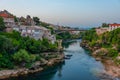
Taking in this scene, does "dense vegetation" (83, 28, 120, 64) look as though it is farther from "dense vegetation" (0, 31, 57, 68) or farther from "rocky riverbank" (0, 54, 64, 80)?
"dense vegetation" (0, 31, 57, 68)

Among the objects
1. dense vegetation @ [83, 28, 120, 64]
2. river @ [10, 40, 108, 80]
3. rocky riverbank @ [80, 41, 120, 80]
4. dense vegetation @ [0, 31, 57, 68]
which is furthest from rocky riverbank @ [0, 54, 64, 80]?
dense vegetation @ [83, 28, 120, 64]

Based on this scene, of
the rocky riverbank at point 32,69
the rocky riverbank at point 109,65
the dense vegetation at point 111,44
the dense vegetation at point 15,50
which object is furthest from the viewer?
the dense vegetation at point 111,44

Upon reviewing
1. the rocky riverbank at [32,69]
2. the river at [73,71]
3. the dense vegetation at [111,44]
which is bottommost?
the river at [73,71]

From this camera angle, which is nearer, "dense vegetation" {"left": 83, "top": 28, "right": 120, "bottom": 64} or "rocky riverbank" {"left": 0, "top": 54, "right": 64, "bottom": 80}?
"rocky riverbank" {"left": 0, "top": 54, "right": 64, "bottom": 80}

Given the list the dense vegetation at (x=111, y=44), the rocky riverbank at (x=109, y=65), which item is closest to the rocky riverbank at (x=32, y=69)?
the rocky riverbank at (x=109, y=65)

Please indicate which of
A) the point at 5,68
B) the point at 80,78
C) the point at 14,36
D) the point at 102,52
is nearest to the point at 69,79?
the point at 80,78

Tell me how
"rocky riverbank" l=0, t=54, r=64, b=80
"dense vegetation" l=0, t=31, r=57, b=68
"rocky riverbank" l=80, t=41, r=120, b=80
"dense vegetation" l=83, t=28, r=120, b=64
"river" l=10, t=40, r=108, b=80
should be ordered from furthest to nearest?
"dense vegetation" l=83, t=28, r=120, b=64, "rocky riverbank" l=80, t=41, r=120, b=80, "dense vegetation" l=0, t=31, r=57, b=68, "river" l=10, t=40, r=108, b=80, "rocky riverbank" l=0, t=54, r=64, b=80

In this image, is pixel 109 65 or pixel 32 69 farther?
pixel 109 65

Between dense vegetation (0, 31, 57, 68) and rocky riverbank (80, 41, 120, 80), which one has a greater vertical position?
dense vegetation (0, 31, 57, 68)

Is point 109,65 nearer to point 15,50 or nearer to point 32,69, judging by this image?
point 32,69

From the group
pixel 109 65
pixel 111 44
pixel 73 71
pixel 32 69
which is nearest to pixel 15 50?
pixel 32 69

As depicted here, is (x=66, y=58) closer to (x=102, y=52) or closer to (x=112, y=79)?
(x=102, y=52)

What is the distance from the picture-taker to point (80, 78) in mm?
36406

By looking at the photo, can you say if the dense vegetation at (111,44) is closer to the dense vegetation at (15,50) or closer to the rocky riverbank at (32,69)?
the rocky riverbank at (32,69)
